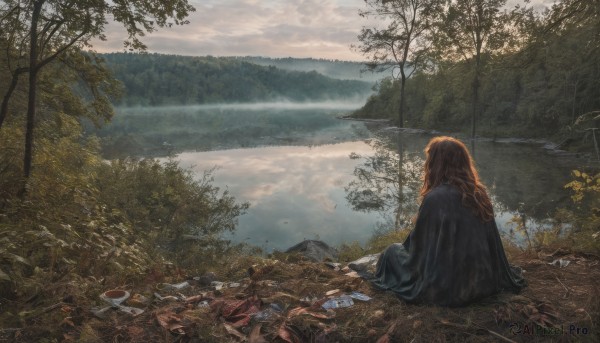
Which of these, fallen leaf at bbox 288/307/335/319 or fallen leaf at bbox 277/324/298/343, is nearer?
fallen leaf at bbox 277/324/298/343

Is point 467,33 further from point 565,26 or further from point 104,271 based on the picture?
point 104,271

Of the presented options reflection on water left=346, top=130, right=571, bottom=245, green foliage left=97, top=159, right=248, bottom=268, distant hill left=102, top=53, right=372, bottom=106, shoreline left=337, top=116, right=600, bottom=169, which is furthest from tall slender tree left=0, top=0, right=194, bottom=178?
distant hill left=102, top=53, right=372, bottom=106

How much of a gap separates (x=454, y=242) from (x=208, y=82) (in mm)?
154658

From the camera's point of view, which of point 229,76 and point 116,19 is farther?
point 229,76

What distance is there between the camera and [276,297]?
572 cm

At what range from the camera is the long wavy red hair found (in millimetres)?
5133

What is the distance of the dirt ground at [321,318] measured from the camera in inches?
174

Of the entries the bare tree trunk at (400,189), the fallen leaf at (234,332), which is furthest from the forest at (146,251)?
the bare tree trunk at (400,189)

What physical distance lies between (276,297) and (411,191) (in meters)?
13.0

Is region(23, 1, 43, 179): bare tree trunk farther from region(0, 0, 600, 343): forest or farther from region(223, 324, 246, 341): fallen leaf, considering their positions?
region(223, 324, 246, 341): fallen leaf

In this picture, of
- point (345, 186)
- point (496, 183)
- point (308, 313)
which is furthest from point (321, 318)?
point (496, 183)

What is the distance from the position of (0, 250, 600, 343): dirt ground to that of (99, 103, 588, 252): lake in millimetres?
5671

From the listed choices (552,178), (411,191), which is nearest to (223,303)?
(411,191)

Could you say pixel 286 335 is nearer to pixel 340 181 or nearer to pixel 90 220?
pixel 90 220
